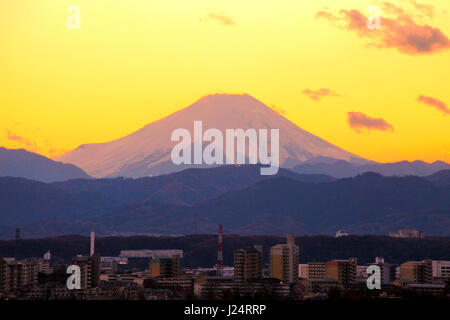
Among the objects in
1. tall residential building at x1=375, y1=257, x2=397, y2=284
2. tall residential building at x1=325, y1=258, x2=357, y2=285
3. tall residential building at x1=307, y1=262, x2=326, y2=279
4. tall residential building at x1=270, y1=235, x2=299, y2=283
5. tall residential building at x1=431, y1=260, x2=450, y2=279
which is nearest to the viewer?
tall residential building at x1=325, y1=258, x2=357, y2=285

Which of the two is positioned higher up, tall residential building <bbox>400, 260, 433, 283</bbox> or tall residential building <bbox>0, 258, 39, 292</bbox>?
tall residential building <bbox>400, 260, 433, 283</bbox>

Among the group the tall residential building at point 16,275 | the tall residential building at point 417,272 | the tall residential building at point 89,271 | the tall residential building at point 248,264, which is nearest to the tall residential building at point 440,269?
the tall residential building at point 417,272

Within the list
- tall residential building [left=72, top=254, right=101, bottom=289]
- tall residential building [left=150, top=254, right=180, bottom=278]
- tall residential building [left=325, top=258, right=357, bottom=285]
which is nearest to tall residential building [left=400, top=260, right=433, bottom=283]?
tall residential building [left=325, top=258, right=357, bottom=285]

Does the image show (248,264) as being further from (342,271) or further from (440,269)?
(440,269)

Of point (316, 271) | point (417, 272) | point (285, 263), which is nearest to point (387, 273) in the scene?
point (417, 272)

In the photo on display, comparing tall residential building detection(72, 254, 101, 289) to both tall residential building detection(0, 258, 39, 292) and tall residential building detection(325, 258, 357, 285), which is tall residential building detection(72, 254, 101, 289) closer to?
tall residential building detection(0, 258, 39, 292)

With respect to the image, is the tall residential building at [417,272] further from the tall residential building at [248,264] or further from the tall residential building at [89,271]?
the tall residential building at [89,271]
